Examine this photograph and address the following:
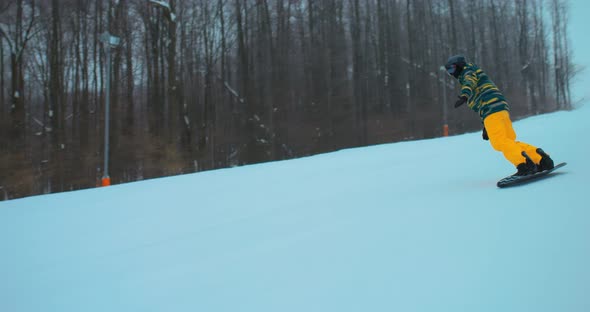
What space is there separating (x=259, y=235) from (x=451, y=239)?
149 centimetres

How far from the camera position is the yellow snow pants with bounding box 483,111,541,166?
3.73 metres

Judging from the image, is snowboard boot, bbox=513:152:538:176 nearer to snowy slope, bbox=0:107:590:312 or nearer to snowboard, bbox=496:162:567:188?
snowboard, bbox=496:162:567:188

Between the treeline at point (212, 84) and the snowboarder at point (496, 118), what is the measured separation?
1816 centimetres

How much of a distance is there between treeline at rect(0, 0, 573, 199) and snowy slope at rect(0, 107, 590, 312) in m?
16.9

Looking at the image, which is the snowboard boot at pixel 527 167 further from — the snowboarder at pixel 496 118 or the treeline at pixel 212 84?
the treeline at pixel 212 84

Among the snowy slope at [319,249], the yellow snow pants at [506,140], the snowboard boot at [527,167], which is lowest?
the snowy slope at [319,249]

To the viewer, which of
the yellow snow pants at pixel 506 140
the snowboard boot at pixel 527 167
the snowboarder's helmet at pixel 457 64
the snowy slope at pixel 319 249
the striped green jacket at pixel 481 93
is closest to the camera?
the snowy slope at pixel 319 249

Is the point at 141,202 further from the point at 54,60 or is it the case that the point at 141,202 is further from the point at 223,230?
the point at 54,60

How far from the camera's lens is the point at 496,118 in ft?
12.6

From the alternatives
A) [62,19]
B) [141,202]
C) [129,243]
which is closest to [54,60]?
[62,19]

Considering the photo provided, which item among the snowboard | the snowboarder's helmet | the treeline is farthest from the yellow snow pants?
the treeline

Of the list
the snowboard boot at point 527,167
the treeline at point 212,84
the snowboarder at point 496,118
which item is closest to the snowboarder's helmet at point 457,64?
the snowboarder at point 496,118

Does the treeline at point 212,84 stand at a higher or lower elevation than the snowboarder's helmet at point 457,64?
higher

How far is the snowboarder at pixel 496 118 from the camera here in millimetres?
3705
